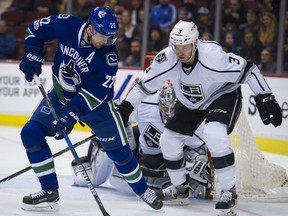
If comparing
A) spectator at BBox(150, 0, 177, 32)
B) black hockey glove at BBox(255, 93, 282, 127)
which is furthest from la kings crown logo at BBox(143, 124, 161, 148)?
spectator at BBox(150, 0, 177, 32)

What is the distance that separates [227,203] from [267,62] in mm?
3542

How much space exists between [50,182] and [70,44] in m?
0.78

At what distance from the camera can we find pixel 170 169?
5.02 meters

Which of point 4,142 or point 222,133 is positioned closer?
point 222,133

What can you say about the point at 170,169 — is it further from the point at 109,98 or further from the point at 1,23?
the point at 1,23

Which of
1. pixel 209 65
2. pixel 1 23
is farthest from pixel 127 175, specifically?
pixel 1 23

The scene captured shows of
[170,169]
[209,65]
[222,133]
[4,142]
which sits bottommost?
[4,142]

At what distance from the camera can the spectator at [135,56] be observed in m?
8.91

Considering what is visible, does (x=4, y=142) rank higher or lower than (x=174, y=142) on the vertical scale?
lower

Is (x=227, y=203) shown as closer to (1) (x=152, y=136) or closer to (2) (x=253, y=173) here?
(1) (x=152, y=136)

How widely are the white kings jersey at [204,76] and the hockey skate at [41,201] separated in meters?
0.73

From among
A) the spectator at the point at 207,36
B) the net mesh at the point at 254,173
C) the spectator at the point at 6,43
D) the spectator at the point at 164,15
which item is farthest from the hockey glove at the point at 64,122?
the spectator at the point at 6,43

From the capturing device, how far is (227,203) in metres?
4.64

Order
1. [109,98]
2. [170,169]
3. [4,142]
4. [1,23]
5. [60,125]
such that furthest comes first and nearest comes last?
[1,23] < [4,142] < [170,169] < [109,98] < [60,125]
